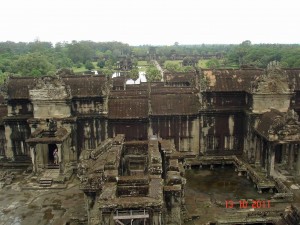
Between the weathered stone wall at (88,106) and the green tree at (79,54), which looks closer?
the weathered stone wall at (88,106)

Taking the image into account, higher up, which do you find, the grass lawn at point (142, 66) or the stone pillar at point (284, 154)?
the grass lawn at point (142, 66)

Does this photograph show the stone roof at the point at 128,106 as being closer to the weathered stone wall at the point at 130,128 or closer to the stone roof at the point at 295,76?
the weathered stone wall at the point at 130,128

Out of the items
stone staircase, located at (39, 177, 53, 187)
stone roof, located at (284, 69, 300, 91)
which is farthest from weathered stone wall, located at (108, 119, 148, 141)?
stone roof, located at (284, 69, 300, 91)

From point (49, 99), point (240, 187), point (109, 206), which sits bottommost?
point (240, 187)

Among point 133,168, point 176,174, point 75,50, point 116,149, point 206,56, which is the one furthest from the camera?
point 206,56

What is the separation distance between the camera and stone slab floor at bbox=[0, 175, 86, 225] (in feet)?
72.0

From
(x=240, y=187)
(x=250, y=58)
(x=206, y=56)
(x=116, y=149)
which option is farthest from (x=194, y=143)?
(x=206, y=56)

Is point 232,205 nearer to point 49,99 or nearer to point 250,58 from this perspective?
point 49,99

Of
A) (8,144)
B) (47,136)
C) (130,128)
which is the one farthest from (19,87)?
(130,128)

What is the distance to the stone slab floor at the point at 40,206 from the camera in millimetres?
21938

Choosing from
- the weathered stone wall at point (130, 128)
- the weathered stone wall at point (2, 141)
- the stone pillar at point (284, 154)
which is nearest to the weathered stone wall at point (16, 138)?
the weathered stone wall at point (2, 141)

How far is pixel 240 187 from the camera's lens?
26.7 m

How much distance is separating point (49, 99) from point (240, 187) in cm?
1821

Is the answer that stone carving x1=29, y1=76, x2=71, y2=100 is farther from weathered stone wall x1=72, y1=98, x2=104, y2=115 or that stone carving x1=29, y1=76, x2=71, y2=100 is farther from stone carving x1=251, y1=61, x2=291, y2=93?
stone carving x1=251, y1=61, x2=291, y2=93
